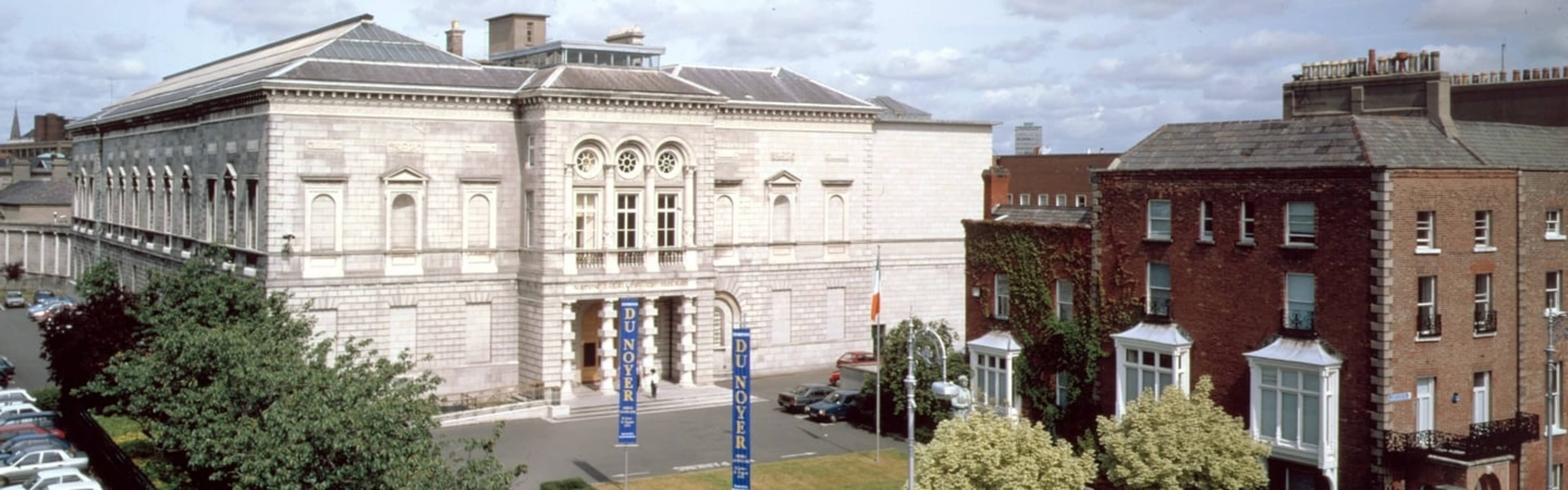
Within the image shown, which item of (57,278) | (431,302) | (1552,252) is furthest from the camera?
(57,278)

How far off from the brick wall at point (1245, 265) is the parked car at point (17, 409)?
3486cm

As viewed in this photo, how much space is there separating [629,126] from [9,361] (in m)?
34.0

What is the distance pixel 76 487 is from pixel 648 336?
2353cm

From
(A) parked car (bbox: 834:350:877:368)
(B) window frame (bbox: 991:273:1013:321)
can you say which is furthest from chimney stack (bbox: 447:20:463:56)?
(B) window frame (bbox: 991:273:1013:321)

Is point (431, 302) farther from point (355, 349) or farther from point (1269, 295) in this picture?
point (1269, 295)

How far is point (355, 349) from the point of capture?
114ft

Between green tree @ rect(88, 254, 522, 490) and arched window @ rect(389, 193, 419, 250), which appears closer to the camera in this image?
green tree @ rect(88, 254, 522, 490)

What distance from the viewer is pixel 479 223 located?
2224 inches

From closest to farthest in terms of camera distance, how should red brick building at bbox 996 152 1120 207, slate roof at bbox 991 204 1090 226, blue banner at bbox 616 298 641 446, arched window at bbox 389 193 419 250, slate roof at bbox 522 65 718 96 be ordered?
blue banner at bbox 616 298 641 446 < slate roof at bbox 991 204 1090 226 < arched window at bbox 389 193 419 250 < slate roof at bbox 522 65 718 96 < red brick building at bbox 996 152 1120 207

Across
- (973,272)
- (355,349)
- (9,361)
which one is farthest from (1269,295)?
(9,361)

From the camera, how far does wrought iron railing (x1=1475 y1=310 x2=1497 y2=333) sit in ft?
119

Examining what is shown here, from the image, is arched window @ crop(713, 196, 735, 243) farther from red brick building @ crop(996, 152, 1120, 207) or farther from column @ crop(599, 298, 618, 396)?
red brick building @ crop(996, 152, 1120, 207)

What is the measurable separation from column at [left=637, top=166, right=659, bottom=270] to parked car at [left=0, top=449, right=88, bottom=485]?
69.7 feet

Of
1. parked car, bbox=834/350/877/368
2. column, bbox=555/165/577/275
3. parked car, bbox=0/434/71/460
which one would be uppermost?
column, bbox=555/165/577/275
